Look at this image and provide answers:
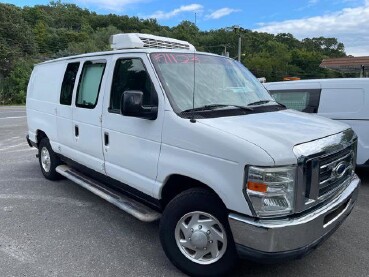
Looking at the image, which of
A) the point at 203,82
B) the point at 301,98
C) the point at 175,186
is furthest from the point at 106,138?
the point at 301,98

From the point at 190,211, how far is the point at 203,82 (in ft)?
4.48

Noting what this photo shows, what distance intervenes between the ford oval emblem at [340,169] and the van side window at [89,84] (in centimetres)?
276

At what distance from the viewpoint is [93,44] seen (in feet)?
159

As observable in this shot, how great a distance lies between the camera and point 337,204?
313 centimetres

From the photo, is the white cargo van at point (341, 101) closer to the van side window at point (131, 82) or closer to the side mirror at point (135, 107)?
the van side window at point (131, 82)

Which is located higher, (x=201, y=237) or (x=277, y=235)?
(x=277, y=235)

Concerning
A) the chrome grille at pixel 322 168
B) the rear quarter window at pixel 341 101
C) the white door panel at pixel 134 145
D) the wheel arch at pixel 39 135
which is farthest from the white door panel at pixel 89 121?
the rear quarter window at pixel 341 101

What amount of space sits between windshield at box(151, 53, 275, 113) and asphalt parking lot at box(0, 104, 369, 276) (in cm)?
156

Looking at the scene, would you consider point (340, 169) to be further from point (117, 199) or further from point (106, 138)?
point (106, 138)

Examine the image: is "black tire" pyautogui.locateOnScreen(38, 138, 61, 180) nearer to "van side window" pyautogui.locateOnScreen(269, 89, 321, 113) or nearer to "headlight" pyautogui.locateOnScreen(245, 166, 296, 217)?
"headlight" pyautogui.locateOnScreen(245, 166, 296, 217)

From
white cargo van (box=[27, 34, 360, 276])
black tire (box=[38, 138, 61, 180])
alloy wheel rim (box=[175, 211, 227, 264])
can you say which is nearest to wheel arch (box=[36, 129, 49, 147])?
black tire (box=[38, 138, 61, 180])

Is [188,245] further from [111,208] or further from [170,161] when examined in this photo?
[111,208]

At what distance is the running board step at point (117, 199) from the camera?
12.2 ft

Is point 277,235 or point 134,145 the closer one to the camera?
point 277,235
